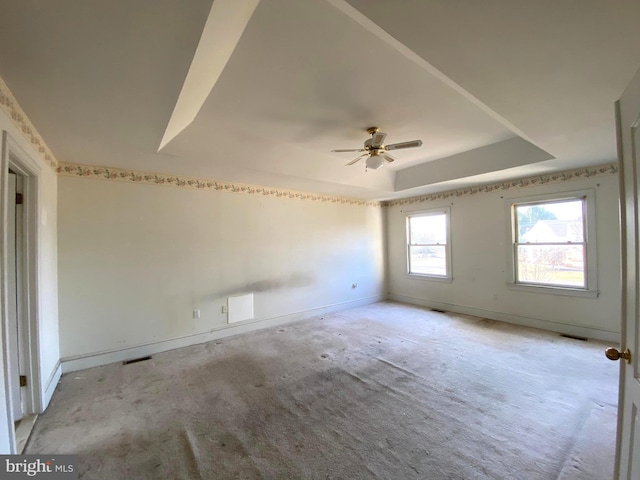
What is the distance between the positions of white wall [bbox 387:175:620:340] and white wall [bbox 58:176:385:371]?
70.3 inches

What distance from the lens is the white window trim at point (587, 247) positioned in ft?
12.2

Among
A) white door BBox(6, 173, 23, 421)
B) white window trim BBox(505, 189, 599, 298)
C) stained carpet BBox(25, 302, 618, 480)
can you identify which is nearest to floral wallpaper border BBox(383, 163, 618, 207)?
white window trim BBox(505, 189, 599, 298)

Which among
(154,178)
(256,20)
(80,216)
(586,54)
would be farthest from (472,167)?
(80,216)

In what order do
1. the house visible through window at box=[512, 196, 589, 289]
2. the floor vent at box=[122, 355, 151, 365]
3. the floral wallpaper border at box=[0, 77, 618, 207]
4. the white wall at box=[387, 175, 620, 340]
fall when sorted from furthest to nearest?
the house visible through window at box=[512, 196, 589, 289] < the white wall at box=[387, 175, 620, 340] < the floor vent at box=[122, 355, 151, 365] < the floral wallpaper border at box=[0, 77, 618, 207]

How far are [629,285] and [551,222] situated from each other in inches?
153

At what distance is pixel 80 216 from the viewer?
10.1ft

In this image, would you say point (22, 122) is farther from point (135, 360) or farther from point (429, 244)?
point (429, 244)

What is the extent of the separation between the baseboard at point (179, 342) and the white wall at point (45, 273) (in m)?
0.22

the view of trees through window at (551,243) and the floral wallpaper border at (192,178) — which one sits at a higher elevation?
the floral wallpaper border at (192,178)

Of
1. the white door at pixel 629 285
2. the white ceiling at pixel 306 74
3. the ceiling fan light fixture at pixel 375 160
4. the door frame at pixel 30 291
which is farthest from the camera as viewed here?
the ceiling fan light fixture at pixel 375 160

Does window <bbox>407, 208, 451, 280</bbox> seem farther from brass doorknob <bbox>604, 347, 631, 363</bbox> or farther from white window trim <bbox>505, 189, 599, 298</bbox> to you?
brass doorknob <bbox>604, 347, 631, 363</bbox>

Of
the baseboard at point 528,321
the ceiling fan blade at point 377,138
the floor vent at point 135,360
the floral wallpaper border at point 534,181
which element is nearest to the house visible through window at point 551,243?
the floral wallpaper border at point 534,181

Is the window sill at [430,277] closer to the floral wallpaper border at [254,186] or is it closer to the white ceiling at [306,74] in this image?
the floral wallpaper border at [254,186]

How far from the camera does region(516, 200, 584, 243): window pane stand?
3908 millimetres
